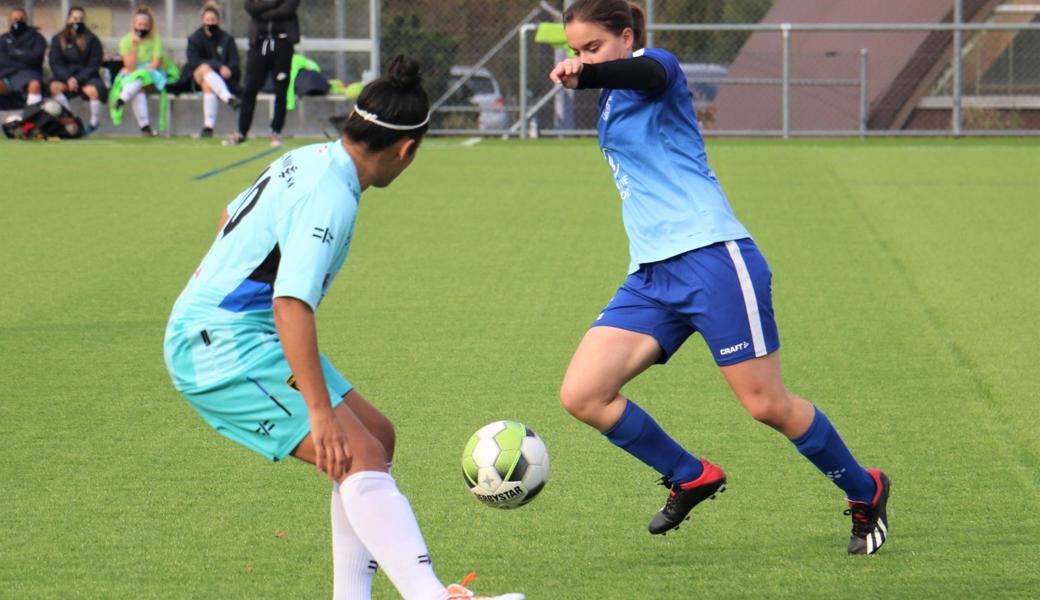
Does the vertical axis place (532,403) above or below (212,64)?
below

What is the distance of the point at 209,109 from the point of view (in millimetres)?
19766

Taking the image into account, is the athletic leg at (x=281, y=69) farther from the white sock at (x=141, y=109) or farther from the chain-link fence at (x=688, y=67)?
the chain-link fence at (x=688, y=67)

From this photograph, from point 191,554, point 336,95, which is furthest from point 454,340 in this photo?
point 336,95

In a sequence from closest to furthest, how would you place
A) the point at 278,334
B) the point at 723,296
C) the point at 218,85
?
the point at 278,334 < the point at 723,296 < the point at 218,85

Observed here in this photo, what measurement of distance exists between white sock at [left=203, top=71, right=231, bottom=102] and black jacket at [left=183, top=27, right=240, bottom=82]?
0.59 feet

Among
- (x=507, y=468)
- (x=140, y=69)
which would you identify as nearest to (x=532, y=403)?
(x=507, y=468)

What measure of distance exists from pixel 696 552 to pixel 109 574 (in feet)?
5.85

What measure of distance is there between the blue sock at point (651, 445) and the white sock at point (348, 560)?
1.14 m

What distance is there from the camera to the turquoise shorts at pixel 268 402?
11.8ft

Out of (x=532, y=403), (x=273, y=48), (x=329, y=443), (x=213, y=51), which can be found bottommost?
(x=532, y=403)

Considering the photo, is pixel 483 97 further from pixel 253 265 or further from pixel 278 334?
pixel 278 334

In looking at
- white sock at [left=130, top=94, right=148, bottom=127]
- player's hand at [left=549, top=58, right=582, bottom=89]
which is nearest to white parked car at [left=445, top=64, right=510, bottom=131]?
white sock at [left=130, top=94, right=148, bottom=127]

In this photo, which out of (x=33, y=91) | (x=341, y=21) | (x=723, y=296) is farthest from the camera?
(x=341, y=21)

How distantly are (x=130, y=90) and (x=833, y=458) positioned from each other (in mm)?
16879
